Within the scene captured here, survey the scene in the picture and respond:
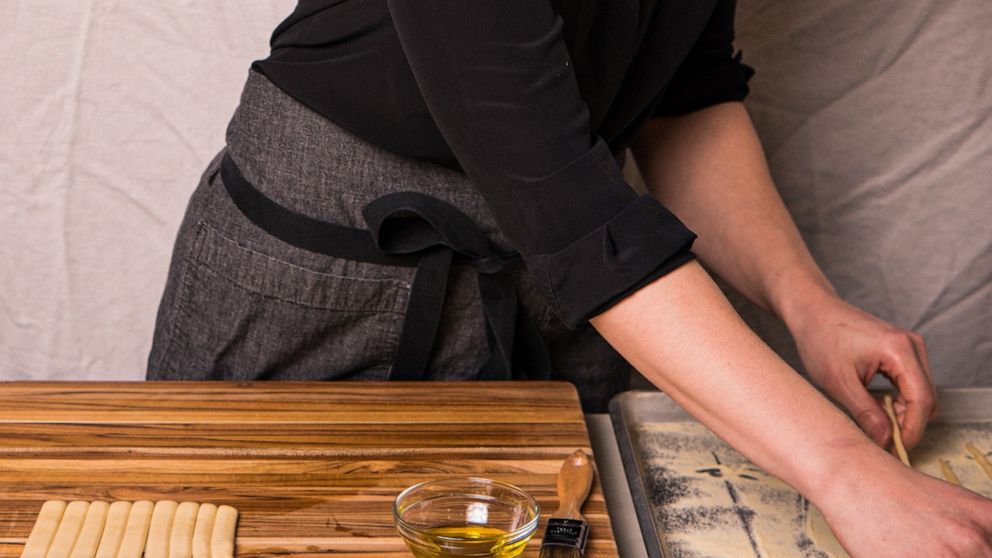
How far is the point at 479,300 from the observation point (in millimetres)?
975

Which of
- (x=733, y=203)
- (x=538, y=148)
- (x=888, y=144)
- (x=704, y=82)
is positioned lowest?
(x=888, y=144)

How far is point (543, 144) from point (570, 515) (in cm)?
26

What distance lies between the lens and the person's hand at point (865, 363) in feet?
2.90

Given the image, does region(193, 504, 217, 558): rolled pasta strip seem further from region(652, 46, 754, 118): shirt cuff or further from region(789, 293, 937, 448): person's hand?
region(652, 46, 754, 118): shirt cuff

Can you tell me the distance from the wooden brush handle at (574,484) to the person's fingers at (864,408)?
30 centimetres

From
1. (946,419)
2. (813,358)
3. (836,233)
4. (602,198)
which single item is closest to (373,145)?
(602,198)

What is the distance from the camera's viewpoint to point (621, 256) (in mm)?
637

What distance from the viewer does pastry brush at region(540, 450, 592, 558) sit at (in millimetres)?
639

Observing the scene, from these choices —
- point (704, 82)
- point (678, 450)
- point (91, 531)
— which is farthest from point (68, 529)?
point (704, 82)

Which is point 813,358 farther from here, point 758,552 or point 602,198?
point 602,198

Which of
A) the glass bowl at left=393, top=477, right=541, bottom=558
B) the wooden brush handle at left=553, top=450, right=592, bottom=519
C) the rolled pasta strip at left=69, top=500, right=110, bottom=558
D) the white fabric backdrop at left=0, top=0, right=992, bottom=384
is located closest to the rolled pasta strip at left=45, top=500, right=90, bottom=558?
the rolled pasta strip at left=69, top=500, right=110, bottom=558

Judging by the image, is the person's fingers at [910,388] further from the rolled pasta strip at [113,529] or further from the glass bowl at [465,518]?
the rolled pasta strip at [113,529]

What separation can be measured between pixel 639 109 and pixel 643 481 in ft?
1.20

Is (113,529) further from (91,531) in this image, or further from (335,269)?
(335,269)
